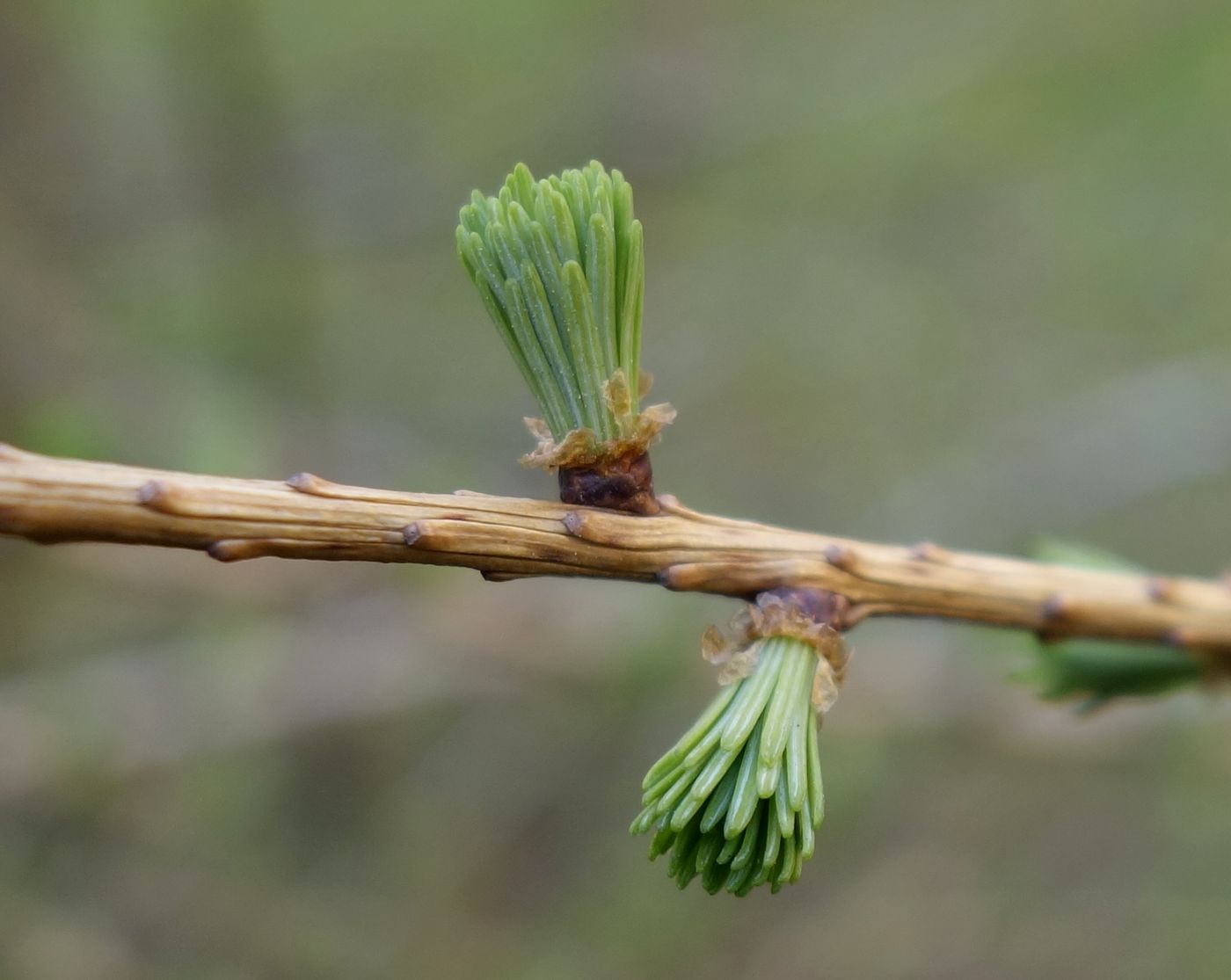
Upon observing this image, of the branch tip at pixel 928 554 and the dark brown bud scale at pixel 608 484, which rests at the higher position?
the branch tip at pixel 928 554

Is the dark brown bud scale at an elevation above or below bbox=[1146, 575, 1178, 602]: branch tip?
below

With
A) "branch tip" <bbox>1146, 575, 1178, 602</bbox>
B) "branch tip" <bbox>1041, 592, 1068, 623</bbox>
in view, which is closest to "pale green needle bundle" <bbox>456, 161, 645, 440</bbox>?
"branch tip" <bbox>1041, 592, 1068, 623</bbox>

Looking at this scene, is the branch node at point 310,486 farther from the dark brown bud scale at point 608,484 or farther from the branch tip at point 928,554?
the branch tip at point 928,554

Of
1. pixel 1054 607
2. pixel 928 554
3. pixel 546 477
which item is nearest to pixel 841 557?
pixel 928 554

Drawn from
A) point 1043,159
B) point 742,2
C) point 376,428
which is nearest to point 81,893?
point 376,428

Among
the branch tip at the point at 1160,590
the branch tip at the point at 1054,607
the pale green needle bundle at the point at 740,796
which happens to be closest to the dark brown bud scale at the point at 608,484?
the pale green needle bundle at the point at 740,796

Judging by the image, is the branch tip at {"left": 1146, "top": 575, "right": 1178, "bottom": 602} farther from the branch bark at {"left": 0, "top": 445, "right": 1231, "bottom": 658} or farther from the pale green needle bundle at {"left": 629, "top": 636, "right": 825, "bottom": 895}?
the pale green needle bundle at {"left": 629, "top": 636, "right": 825, "bottom": 895}

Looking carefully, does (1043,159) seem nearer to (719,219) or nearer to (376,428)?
(719,219)
